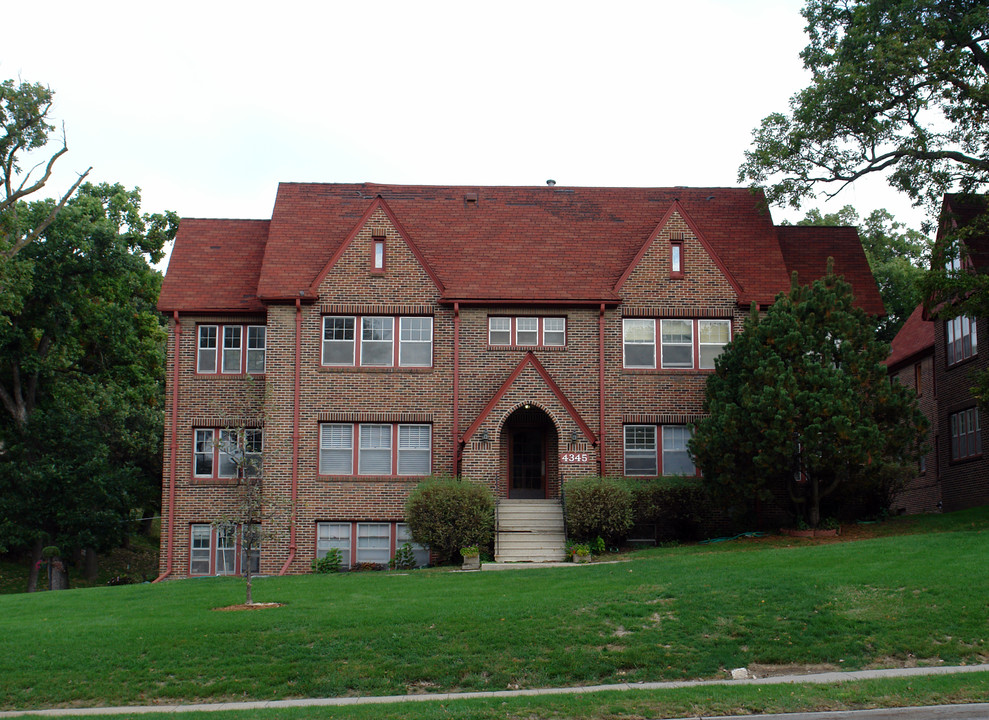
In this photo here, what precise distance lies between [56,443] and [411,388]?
15030 mm

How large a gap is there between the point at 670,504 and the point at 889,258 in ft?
113

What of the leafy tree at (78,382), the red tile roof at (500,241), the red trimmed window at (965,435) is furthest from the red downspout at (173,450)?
the red trimmed window at (965,435)

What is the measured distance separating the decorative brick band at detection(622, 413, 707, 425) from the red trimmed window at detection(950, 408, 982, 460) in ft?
27.7

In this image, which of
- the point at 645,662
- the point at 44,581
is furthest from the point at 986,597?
the point at 44,581

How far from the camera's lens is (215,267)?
1171 inches

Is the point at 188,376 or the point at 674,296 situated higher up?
the point at 674,296

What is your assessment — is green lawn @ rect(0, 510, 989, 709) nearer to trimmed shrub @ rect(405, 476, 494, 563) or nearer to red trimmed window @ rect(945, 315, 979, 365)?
trimmed shrub @ rect(405, 476, 494, 563)

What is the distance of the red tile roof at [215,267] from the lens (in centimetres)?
2855

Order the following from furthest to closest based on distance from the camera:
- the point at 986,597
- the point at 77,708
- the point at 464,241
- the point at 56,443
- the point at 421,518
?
1. the point at 56,443
2. the point at 464,241
3. the point at 421,518
4. the point at 986,597
5. the point at 77,708

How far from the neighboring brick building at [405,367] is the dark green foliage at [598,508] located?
191 centimetres

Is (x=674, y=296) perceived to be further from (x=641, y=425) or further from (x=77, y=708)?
(x=77, y=708)

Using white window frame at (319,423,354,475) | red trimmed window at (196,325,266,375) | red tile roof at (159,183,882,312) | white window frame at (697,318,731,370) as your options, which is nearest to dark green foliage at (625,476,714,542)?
white window frame at (697,318,731,370)

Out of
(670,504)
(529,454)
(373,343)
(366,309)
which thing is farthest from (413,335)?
(670,504)

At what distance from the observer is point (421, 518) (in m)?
24.8
